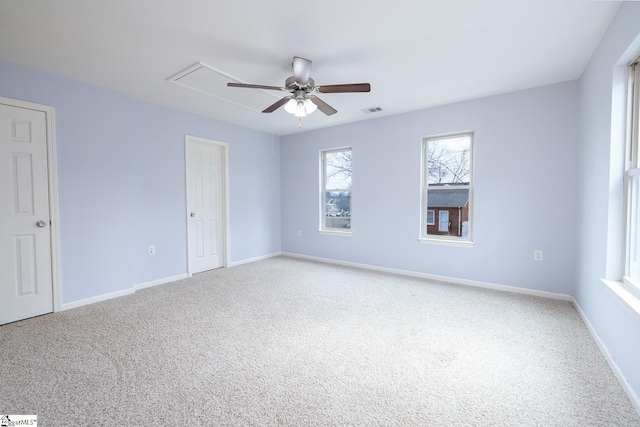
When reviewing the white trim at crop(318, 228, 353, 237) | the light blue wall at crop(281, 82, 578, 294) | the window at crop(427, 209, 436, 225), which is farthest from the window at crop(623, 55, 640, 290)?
the white trim at crop(318, 228, 353, 237)

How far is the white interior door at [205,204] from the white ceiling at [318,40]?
4.05 ft

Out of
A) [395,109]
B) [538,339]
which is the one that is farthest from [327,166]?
[538,339]

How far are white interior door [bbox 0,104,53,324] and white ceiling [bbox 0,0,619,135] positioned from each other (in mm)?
614

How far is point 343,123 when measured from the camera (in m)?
4.76

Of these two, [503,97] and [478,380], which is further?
[503,97]

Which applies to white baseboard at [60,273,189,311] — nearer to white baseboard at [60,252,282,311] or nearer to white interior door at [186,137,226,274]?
white baseboard at [60,252,282,311]

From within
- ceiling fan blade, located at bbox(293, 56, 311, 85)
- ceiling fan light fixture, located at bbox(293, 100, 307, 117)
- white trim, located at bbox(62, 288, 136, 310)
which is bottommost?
white trim, located at bbox(62, 288, 136, 310)

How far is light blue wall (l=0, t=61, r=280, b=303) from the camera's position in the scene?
294 centimetres

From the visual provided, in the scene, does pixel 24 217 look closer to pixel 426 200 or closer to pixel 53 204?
pixel 53 204

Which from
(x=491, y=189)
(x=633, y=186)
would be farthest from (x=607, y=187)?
(x=491, y=189)

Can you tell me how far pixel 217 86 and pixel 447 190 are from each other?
→ 3.29 metres

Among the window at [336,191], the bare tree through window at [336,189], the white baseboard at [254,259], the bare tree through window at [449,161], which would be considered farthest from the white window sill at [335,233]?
the bare tree through window at [449,161]

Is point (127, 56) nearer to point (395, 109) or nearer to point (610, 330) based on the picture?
point (395, 109)

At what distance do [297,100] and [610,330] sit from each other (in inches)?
120
